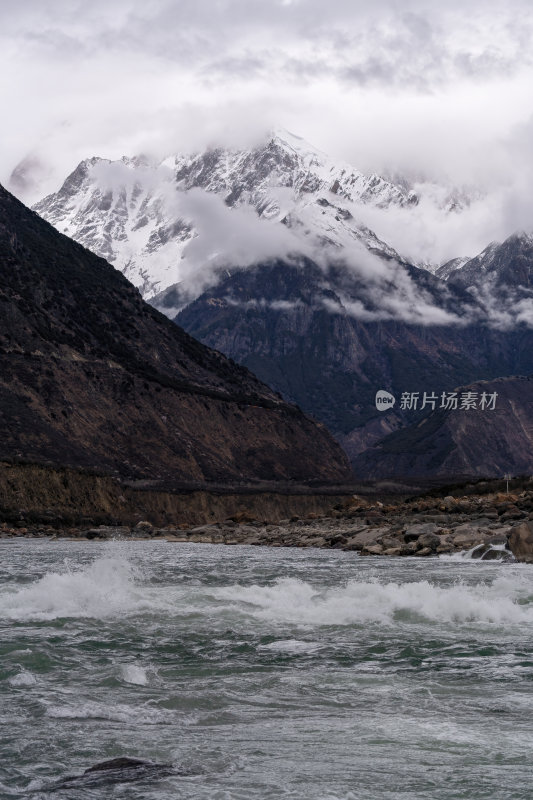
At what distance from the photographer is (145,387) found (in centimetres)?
18812

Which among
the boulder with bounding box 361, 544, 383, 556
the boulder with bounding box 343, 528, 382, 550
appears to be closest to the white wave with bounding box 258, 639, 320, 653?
the boulder with bounding box 361, 544, 383, 556

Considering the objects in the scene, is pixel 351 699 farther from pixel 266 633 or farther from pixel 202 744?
pixel 266 633

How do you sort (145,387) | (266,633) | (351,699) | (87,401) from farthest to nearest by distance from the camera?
(145,387) < (87,401) < (266,633) < (351,699)

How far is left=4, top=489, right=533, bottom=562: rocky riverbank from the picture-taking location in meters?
63.3

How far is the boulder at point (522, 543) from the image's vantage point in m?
53.4

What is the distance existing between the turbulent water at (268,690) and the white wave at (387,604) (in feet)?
0.28

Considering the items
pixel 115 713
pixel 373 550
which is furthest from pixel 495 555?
pixel 115 713

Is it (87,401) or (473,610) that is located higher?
(87,401)

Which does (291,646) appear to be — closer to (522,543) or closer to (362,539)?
(522,543)

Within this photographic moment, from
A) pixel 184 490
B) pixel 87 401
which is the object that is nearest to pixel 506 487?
pixel 184 490

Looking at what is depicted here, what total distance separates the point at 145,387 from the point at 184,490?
145 feet

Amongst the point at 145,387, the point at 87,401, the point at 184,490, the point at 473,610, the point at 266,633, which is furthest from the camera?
the point at 145,387

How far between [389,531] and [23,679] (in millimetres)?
60939

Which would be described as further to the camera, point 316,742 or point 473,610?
point 473,610
